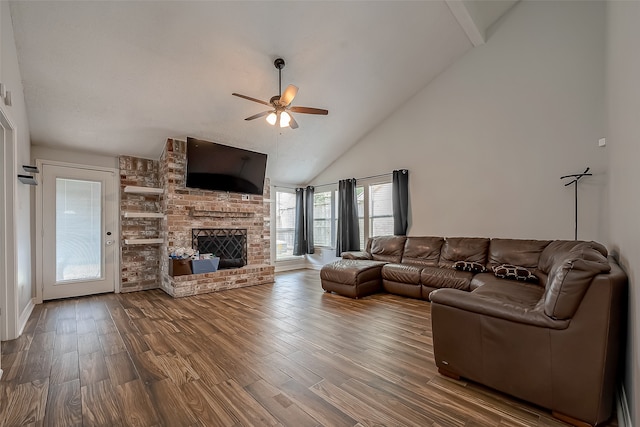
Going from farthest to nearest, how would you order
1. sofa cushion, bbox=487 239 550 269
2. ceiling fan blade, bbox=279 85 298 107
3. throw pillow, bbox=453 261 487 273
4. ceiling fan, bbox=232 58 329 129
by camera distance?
1. throw pillow, bbox=453 261 487 273
2. sofa cushion, bbox=487 239 550 269
3. ceiling fan, bbox=232 58 329 129
4. ceiling fan blade, bbox=279 85 298 107

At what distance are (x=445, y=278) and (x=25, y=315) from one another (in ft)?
17.2

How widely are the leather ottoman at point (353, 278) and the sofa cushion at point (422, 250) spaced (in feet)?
1.81

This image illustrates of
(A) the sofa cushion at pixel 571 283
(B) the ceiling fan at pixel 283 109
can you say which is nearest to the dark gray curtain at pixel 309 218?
(B) the ceiling fan at pixel 283 109

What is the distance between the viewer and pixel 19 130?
118 inches

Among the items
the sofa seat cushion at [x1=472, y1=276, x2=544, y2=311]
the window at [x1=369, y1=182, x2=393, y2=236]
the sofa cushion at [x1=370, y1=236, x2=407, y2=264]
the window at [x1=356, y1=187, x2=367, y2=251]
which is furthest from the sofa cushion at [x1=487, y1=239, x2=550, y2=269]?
the window at [x1=356, y1=187, x2=367, y2=251]

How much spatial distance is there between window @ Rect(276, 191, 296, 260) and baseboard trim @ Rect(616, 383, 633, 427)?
5720 mm

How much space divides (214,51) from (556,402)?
4.28 metres

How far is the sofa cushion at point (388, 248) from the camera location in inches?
193

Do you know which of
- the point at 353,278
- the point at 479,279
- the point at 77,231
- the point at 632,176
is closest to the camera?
the point at 632,176

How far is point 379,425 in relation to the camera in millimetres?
1523

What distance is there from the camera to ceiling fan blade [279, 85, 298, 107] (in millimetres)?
2862

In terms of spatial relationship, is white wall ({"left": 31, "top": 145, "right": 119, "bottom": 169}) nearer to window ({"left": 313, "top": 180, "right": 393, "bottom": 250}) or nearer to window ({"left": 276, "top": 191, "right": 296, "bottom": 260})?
window ({"left": 276, "top": 191, "right": 296, "bottom": 260})

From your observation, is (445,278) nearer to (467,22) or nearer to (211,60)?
(467,22)

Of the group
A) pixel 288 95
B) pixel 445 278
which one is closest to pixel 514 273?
pixel 445 278
